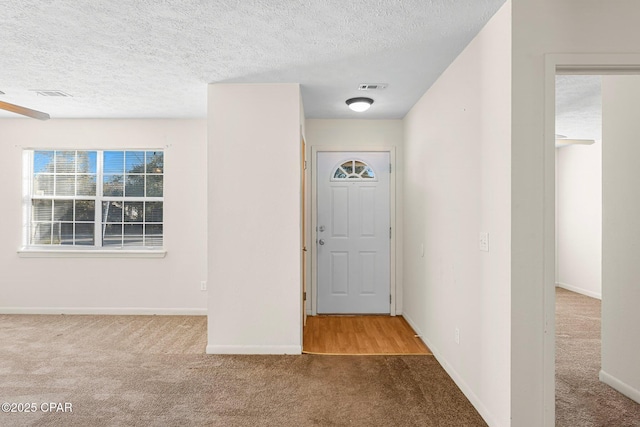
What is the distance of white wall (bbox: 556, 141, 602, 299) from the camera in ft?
20.5

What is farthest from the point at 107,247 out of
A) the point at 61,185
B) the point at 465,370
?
the point at 465,370

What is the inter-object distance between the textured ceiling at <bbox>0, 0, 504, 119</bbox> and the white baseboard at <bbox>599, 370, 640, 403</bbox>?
2740 millimetres

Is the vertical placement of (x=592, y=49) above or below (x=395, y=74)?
below

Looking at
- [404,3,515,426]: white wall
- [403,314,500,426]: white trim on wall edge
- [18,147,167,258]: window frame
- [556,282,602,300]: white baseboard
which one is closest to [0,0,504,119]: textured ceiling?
[404,3,515,426]: white wall

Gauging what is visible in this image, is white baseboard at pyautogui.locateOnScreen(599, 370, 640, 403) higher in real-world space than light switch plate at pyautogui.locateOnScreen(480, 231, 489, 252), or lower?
lower

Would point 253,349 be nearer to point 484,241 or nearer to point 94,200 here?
point 484,241

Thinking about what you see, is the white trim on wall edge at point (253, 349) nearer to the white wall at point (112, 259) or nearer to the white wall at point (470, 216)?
the white wall at point (470, 216)

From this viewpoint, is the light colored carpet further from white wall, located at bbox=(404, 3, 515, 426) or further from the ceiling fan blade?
the ceiling fan blade

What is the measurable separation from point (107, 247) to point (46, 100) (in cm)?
191

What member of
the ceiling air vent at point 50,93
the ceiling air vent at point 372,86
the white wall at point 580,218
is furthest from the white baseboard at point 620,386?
the ceiling air vent at point 50,93

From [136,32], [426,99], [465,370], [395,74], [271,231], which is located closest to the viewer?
[136,32]

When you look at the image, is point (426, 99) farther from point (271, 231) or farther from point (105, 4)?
point (105, 4)

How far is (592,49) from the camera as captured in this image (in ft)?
7.06

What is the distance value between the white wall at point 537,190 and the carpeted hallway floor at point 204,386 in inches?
20.5
